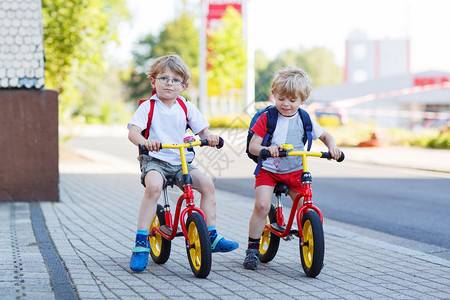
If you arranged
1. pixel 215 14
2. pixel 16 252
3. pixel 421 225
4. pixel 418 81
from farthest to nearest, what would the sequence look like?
1. pixel 418 81
2. pixel 215 14
3. pixel 421 225
4. pixel 16 252

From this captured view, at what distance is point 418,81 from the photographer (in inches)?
2411

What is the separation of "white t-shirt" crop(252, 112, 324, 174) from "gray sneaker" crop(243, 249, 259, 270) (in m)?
0.62

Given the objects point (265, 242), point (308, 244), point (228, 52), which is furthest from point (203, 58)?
point (308, 244)

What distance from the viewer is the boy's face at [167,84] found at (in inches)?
197

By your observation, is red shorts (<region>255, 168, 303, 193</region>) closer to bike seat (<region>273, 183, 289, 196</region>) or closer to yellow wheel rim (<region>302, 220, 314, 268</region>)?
bike seat (<region>273, 183, 289, 196</region>)

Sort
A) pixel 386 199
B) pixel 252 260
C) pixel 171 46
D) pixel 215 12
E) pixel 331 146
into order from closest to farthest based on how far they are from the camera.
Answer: pixel 331 146 → pixel 252 260 → pixel 386 199 → pixel 215 12 → pixel 171 46

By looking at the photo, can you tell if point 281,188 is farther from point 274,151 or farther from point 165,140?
point 165,140

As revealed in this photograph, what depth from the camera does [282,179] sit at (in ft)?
16.5

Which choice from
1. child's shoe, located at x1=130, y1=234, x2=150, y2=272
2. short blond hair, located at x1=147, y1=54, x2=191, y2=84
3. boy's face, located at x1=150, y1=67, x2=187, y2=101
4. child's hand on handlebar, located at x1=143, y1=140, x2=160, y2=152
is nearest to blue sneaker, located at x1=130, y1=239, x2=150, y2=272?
child's shoe, located at x1=130, y1=234, x2=150, y2=272

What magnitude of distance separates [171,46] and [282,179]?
75.5 meters

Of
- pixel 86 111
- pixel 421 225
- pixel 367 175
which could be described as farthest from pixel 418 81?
pixel 421 225

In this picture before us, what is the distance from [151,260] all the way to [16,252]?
1.06m

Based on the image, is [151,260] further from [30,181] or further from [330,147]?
[30,181]

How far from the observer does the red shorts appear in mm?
5023
